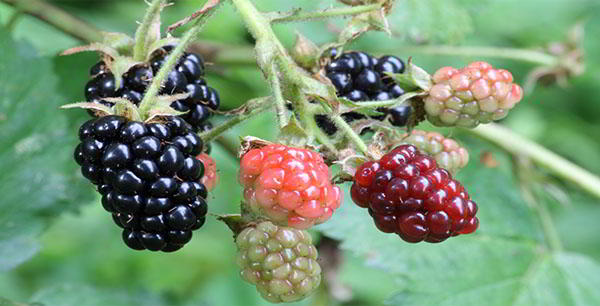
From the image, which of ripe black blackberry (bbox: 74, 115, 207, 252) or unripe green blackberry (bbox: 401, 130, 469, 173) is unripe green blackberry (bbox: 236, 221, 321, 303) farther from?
unripe green blackberry (bbox: 401, 130, 469, 173)

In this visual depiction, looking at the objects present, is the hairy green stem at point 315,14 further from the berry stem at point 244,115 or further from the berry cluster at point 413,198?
the berry cluster at point 413,198

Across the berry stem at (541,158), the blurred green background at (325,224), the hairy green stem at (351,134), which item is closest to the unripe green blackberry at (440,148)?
the hairy green stem at (351,134)

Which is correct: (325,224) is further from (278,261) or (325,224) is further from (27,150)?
(27,150)

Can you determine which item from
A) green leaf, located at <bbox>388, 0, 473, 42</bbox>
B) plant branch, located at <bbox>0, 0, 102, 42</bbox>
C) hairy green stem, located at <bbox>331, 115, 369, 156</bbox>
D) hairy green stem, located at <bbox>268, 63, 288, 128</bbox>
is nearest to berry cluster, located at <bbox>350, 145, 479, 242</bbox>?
hairy green stem, located at <bbox>331, 115, 369, 156</bbox>

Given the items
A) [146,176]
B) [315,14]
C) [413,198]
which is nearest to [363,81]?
[315,14]

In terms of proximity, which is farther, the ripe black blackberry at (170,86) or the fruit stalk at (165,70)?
the ripe black blackberry at (170,86)

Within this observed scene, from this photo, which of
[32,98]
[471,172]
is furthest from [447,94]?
[32,98]
